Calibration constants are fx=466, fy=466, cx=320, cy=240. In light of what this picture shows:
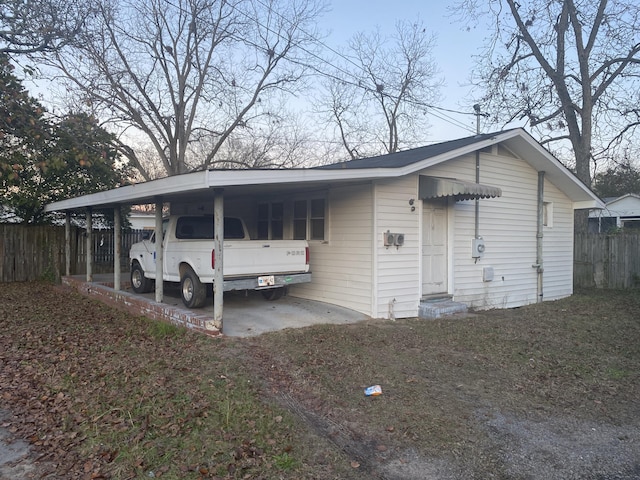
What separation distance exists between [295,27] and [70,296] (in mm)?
16616

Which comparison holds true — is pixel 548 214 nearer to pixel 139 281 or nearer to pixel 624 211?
pixel 139 281

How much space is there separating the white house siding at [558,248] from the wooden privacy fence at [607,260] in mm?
3138

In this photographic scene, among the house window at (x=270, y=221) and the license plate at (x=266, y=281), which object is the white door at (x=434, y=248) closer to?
the license plate at (x=266, y=281)

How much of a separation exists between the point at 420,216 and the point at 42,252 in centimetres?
1240

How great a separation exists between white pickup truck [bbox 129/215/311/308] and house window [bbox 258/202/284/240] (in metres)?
1.13

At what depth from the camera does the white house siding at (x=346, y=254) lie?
878 cm

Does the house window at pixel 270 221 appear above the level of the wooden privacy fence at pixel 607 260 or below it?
above

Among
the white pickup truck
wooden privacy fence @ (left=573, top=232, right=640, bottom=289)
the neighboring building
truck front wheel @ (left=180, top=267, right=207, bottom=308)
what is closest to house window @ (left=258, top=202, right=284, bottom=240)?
the white pickup truck

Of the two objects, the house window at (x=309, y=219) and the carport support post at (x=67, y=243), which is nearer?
the house window at (x=309, y=219)

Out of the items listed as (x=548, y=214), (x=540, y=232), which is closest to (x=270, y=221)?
(x=540, y=232)

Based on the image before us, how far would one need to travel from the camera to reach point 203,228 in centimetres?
989

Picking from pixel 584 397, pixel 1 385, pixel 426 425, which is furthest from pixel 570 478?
pixel 1 385

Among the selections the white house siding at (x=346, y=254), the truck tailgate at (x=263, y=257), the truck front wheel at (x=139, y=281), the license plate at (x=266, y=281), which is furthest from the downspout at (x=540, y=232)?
the truck front wheel at (x=139, y=281)

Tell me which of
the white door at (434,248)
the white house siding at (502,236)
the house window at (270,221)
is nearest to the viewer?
the white door at (434,248)
